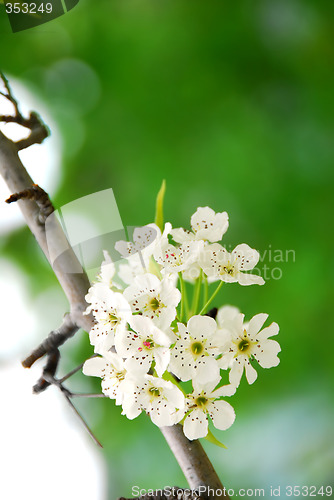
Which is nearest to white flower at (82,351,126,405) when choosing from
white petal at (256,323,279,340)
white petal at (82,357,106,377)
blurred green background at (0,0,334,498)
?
white petal at (82,357,106,377)

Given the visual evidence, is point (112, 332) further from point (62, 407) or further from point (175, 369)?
point (62, 407)

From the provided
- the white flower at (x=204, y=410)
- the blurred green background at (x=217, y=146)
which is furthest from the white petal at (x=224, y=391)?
the blurred green background at (x=217, y=146)

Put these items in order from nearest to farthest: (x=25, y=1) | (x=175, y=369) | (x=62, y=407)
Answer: (x=175, y=369) → (x=25, y=1) → (x=62, y=407)

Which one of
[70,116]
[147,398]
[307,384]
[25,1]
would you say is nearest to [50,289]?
[70,116]

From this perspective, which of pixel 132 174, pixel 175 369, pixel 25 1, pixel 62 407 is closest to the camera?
pixel 175 369

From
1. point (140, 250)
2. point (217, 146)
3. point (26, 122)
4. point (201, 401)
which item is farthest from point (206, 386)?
point (217, 146)

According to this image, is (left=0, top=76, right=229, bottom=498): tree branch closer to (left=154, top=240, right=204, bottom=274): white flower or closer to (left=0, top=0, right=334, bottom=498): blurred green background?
(left=154, top=240, right=204, bottom=274): white flower
